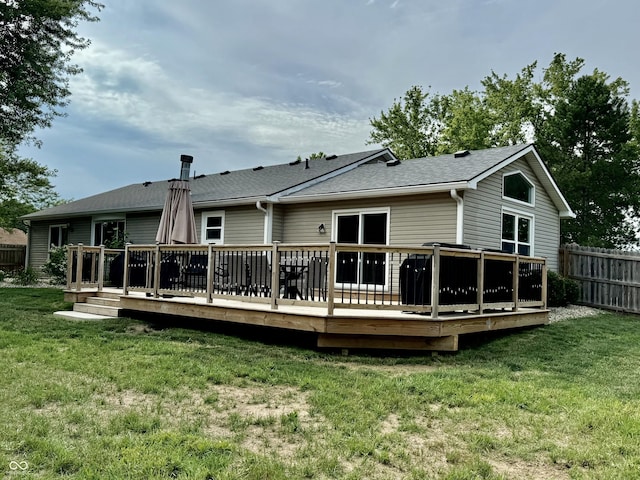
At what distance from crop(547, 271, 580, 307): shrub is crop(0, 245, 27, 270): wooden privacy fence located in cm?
2006

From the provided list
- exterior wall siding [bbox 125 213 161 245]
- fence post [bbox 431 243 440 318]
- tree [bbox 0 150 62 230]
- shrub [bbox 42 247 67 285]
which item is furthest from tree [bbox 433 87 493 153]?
tree [bbox 0 150 62 230]

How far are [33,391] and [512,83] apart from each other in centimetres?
2676

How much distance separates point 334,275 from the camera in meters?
5.94

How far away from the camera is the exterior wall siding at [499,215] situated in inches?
375

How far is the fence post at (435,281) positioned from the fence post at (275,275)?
81.4 inches

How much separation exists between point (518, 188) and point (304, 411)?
9.42 metres

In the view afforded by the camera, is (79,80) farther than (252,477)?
Yes

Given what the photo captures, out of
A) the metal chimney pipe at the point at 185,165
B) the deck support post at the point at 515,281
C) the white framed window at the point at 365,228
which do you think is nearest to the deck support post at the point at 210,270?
the metal chimney pipe at the point at 185,165

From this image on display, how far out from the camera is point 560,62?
24281 millimetres

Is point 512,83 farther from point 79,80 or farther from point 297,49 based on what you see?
point 79,80

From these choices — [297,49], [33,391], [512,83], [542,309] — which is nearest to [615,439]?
[33,391]

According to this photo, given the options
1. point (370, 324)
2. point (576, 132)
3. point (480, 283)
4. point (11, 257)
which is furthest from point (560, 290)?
point (11, 257)

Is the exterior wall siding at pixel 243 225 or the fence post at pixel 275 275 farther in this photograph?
the exterior wall siding at pixel 243 225

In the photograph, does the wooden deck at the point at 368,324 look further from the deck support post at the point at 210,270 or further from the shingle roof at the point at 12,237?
the shingle roof at the point at 12,237
